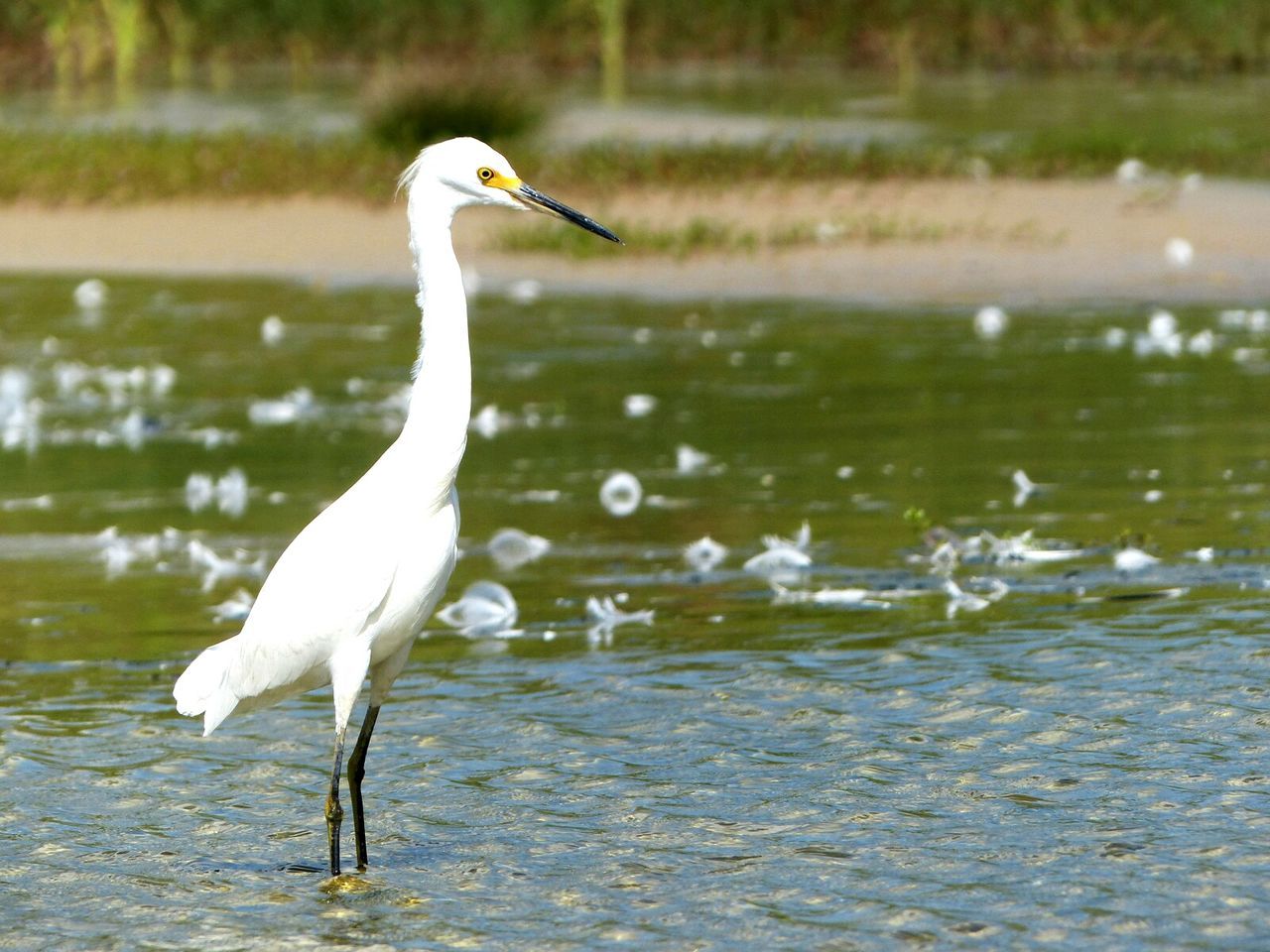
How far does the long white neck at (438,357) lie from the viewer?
17.1ft

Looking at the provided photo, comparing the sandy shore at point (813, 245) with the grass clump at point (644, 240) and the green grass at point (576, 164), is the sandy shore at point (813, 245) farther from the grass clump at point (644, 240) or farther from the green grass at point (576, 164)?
the green grass at point (576, 164)

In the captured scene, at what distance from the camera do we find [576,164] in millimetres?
21875

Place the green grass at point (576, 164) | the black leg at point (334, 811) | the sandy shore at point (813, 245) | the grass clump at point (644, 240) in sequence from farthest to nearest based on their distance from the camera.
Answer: the green grass at point (576, 164)
the grass clump at point (644, 240)
the sandy shore at point (813, 245)
the black leg at point (334, 811)

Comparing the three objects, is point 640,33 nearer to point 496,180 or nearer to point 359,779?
point 496,180

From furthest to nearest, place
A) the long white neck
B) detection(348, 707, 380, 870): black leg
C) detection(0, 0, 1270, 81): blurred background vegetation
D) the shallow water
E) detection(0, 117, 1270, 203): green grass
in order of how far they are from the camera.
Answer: detection(0, 0, 1270, 81): blurred background vegetation → detection(0, 117, 1270, 203): green grass → detection(348, 707, 380, 870): black leg → the long white neck → the shallow water

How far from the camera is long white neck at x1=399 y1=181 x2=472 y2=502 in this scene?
5.21 metres

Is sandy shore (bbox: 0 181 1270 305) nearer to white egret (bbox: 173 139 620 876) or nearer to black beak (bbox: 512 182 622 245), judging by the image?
black beak (bbox: 512 182 622 245)

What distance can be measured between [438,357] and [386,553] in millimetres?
525

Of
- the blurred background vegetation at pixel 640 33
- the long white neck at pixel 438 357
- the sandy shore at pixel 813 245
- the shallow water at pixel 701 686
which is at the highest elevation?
the blurred background vegetation at pixel 640 33

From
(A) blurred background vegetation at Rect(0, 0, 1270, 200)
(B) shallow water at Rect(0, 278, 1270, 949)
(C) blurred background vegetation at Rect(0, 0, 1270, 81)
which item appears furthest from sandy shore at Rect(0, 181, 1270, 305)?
Result: (C) blurred background vegetation at Rect(0, 0, 1270, 81)

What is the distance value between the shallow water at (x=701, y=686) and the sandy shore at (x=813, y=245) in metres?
4.14

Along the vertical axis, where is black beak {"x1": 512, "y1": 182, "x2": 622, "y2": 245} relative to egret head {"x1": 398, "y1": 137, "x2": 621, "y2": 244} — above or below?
below

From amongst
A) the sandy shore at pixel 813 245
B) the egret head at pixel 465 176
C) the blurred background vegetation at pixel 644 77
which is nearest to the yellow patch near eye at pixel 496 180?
the egret head at pixel 465 176

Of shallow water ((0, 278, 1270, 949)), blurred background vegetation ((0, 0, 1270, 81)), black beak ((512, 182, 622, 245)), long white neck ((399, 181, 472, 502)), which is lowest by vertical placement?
shallow water ((0, 278, 1270, 949))
